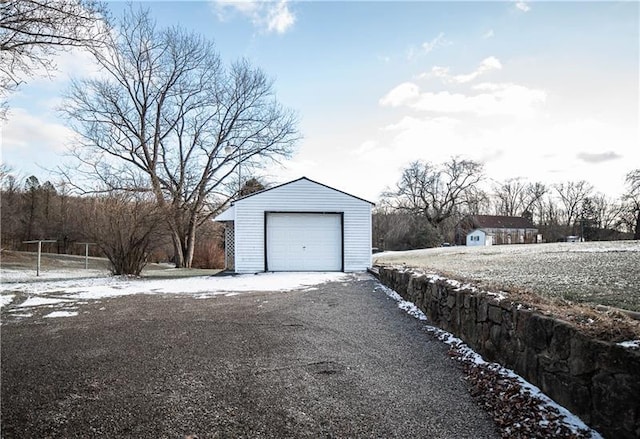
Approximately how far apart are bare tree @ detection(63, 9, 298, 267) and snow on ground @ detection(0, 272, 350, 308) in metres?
10.2

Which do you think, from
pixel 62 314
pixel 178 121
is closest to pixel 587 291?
pixel 62 314

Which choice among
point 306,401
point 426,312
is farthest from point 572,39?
point 306,401

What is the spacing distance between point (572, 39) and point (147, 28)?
22.3 meters

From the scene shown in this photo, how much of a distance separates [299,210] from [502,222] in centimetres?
4522

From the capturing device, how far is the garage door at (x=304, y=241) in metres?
15.5

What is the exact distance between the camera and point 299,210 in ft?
50.9

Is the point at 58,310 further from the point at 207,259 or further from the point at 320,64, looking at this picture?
the point at 207,259

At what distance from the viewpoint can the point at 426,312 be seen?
715 cm

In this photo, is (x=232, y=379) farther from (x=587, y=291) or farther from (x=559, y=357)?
(x=587, y=291)

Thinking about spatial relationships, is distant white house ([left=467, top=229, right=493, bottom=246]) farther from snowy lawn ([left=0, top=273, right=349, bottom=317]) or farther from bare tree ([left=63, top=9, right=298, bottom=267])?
snowy lawn ([left=0, top=273, right=349, bottom=317])

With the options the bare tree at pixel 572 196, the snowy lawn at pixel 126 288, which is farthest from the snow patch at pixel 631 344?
the bare tree at pixel 572 196

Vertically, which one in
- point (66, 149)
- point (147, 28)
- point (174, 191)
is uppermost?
point (147, 28)

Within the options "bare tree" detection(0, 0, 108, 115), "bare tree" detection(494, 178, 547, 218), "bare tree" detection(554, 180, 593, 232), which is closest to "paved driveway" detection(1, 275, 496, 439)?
"bare tree" detection(0, 0, 108, 115)

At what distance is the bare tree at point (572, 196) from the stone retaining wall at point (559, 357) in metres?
54.3
